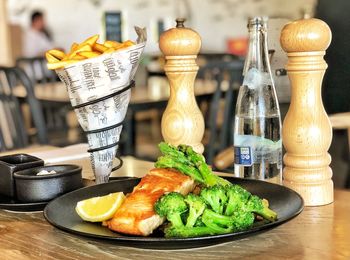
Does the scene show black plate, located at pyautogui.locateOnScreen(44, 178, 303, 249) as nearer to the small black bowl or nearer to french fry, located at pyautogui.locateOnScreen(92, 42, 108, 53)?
the small black bowl

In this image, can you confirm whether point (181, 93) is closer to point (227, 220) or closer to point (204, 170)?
point (204, 170)

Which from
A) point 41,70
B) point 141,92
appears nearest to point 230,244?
point 141,92

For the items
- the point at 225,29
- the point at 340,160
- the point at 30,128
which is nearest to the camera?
the point at 340,160

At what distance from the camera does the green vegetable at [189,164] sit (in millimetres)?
908

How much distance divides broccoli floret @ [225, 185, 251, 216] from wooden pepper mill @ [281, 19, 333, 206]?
0.22m

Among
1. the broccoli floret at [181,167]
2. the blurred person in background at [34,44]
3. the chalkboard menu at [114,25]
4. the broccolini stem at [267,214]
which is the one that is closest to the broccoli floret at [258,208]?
the broccolini stem at [267,214]

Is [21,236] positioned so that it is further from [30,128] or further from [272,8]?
[272,8]

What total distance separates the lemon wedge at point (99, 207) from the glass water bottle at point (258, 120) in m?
0.29

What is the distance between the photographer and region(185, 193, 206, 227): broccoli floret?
79cm

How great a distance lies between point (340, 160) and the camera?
2.11 m

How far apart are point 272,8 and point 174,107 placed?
593 cm

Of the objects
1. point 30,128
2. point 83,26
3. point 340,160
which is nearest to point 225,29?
point 83,26

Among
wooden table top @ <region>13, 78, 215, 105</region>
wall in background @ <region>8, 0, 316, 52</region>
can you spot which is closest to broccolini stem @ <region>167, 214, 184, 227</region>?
wooden table top @ <region>13, 78, 215, 105</region>

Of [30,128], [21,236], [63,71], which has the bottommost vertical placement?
[30,128]
